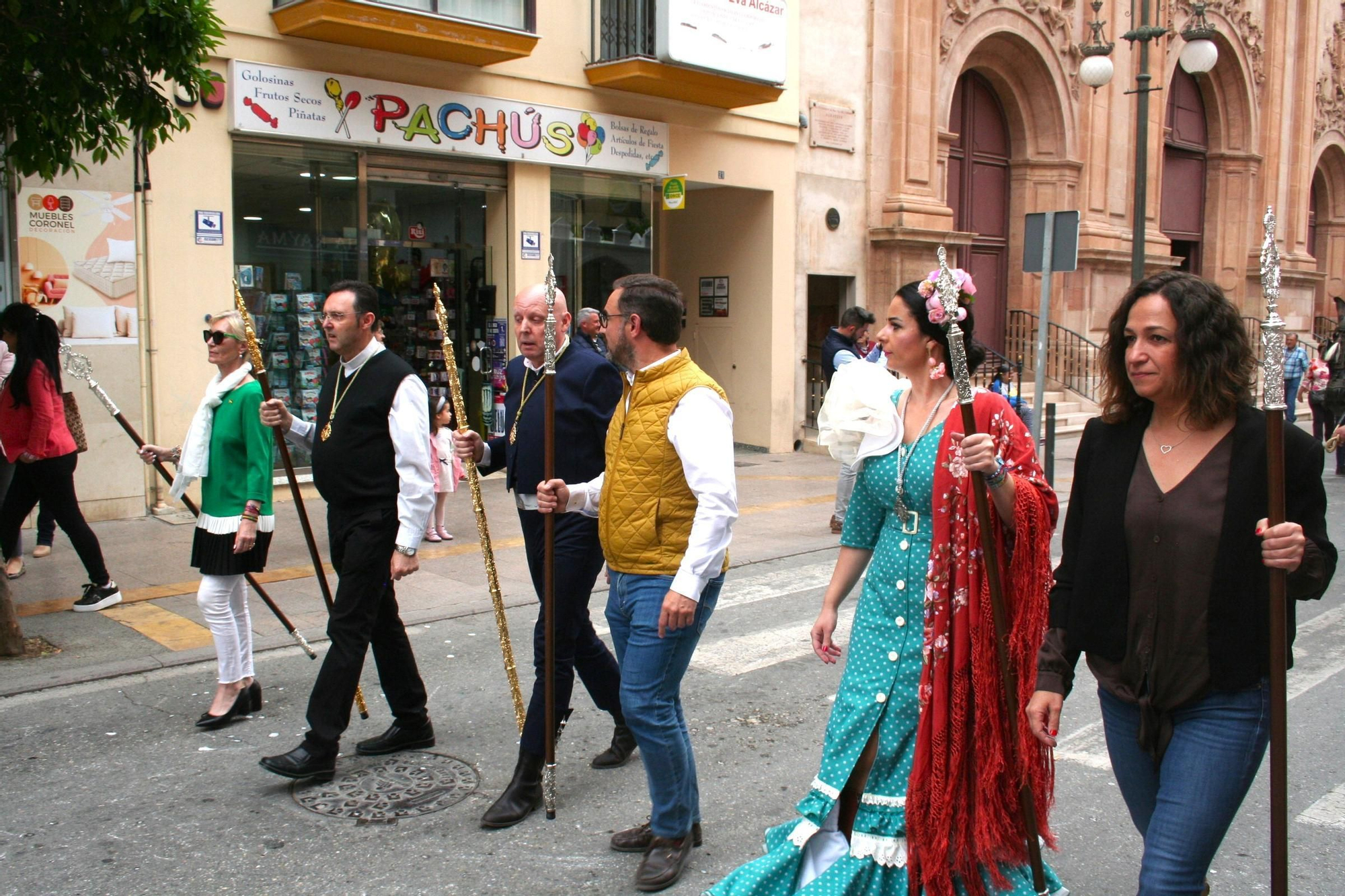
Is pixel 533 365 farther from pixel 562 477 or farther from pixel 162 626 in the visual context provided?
pixel 162 626

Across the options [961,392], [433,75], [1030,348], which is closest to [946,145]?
[1030,348]

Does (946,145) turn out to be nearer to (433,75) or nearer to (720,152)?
(720,152)

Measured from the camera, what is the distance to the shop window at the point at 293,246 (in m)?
11.8

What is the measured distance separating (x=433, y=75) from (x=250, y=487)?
8.36m

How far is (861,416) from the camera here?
3459mm

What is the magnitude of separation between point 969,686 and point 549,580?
5.27 feet

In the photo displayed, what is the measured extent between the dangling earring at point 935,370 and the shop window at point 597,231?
A: 442 inches

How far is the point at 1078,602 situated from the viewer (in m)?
2.99

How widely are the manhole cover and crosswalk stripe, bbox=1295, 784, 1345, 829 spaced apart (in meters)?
3.24

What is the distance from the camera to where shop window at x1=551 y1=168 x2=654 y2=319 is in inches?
579

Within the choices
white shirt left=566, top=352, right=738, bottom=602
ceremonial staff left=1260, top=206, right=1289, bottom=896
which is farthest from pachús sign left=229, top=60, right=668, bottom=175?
ceremonial staff left=1260, top=206, right=1289, bottom=896

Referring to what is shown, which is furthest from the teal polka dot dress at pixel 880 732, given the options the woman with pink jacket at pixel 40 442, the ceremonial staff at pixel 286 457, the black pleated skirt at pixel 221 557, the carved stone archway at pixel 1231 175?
the carved stone archway at pixel 1231 175

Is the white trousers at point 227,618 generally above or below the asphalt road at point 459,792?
above

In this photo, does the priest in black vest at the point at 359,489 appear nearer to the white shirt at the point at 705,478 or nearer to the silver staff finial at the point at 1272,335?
the white shirt at the point at 705,478
